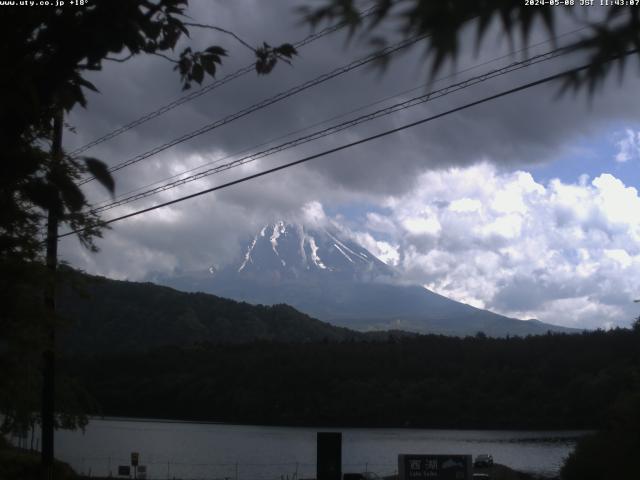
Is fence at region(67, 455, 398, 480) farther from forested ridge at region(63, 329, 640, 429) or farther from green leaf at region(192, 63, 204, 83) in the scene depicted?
green leaf at region(192, 63, 204, 83)

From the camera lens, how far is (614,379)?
244ft

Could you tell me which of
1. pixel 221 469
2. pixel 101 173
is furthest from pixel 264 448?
pixel 101 173

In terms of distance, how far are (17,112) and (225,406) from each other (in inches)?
4080

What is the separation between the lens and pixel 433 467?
1192 inches

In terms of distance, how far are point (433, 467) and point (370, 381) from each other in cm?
7331

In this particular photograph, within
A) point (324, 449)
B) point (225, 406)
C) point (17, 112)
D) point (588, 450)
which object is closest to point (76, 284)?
point (17, 112)

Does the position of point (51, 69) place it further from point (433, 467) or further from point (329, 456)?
point (433, 467)

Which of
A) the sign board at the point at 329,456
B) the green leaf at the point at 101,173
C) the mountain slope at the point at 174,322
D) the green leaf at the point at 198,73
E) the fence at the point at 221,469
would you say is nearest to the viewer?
the green leaf at the point at 101,173

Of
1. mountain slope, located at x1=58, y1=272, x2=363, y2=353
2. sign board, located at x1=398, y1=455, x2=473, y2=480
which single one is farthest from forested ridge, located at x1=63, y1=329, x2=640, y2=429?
sign board, located at x1=398, y1=455, x2=473, y2=480

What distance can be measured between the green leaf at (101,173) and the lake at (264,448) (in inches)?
1695

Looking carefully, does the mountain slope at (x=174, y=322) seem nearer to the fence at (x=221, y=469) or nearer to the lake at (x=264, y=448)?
the lake at (x=264, y=448)

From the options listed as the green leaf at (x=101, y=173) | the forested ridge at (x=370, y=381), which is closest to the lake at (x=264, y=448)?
the forested ridge at (x=370, y=381)

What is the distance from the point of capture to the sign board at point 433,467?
98.2 ft

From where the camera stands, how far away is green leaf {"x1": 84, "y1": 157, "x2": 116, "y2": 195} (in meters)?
5.53
